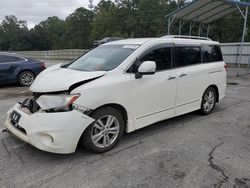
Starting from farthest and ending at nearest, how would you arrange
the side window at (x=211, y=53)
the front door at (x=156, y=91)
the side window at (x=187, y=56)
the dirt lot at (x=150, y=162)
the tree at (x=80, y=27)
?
1. the tree at (x=80, y=27)
2. the side window at (x=211, y=53)
3. the side window at (x=187, y=56)
4. the front door at (x=156, y=91)
5. the dirt lot at (x=150, y=162)

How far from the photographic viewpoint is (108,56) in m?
4.27

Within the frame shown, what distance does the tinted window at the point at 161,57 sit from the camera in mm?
4285

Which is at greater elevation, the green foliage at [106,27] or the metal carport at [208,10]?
the green foliage at [106,27]

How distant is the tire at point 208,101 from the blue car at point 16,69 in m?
6.76

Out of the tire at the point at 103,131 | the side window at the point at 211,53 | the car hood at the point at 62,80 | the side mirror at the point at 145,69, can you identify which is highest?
the side window at the point at 211,53

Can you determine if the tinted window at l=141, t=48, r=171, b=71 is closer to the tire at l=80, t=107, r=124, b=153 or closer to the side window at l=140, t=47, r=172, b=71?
the side window at l=140, t=47, r=172, b=71

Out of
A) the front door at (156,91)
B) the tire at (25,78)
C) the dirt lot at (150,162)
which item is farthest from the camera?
the tire at (25,78)

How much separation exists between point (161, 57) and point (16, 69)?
21.6 feet

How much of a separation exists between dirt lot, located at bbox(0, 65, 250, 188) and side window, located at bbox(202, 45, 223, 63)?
160cm

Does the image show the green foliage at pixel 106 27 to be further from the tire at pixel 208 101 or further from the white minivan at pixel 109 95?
the white minivan at pixel 109 95

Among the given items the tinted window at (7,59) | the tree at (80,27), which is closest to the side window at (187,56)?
the tinted window at (7,59)

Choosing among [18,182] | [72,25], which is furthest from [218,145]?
[72,25]

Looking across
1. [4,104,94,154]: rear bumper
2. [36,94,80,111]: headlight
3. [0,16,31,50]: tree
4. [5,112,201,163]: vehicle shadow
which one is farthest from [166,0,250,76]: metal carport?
[0,16,31,50]: tree

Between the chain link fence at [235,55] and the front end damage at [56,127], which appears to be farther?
the chain link fence at [235,55]
